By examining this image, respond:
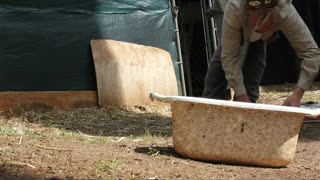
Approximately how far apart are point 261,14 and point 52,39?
3024 millimetres

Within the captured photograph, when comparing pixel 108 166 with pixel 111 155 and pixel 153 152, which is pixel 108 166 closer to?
pixel 111 155

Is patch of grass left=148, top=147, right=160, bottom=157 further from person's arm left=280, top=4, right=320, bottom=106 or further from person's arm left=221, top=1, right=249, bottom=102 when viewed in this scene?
person's arm left=280, top=4, right=320, bottom=106

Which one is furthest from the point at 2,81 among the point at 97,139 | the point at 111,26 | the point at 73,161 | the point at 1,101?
the point at 73,161

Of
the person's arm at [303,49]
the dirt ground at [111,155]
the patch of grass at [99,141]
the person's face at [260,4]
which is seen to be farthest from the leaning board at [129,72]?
the person's face at [260,4]

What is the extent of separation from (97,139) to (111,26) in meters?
2.30

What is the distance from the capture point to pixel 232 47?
330cm

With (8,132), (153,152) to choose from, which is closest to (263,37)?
(153,152)

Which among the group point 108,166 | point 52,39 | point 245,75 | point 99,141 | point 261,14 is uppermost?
point 261,14

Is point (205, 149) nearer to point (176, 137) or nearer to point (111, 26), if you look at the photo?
point (176, 137)

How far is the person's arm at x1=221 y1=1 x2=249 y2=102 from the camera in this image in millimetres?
3209

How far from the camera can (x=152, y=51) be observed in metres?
6.10

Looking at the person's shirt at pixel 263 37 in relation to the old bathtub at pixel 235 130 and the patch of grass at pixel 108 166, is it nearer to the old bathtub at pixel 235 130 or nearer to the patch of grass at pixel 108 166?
the old bathtub at pixel 235 130

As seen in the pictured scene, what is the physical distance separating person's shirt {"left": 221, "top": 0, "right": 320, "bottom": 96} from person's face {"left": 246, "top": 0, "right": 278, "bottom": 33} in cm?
4

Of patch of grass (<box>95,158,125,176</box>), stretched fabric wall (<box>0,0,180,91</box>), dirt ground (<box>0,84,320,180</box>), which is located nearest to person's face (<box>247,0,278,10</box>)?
dirt ground (<box>0,84,320,180</box>)
